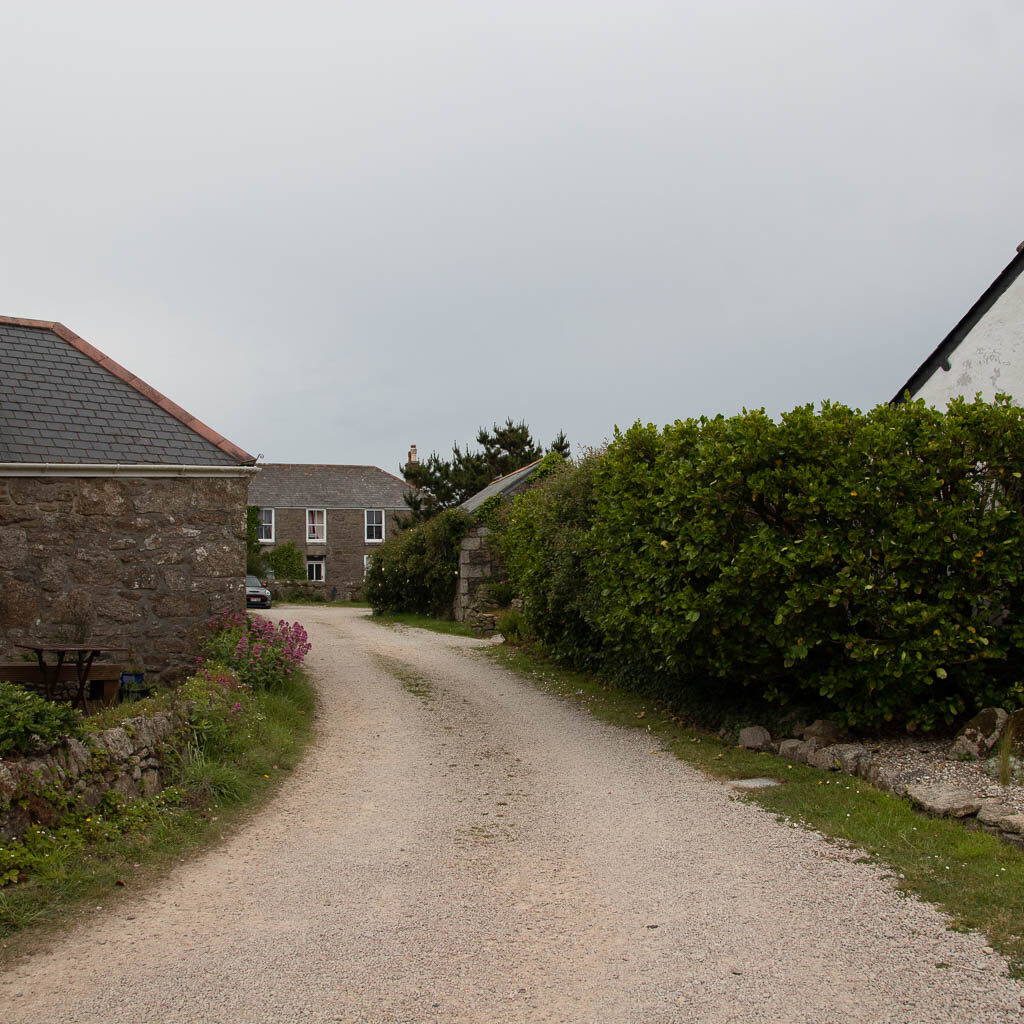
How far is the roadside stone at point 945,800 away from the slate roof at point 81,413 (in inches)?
344

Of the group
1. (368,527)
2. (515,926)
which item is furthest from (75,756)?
(368,527)

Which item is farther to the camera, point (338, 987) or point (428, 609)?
point (428, 609)

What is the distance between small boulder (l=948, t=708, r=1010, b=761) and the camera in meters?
7.32

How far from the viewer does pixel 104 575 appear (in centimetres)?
1105

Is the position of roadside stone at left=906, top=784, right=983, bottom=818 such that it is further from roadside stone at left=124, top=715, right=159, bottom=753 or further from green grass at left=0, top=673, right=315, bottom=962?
roadside stone at left=124, top=715, right=159, bottom=753

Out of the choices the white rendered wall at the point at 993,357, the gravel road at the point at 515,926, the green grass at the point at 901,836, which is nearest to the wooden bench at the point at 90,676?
the gravel road at the point at 515,926

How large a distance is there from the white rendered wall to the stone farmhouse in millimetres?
36181

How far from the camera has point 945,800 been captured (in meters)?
6.42

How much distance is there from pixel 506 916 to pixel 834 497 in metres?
4.75

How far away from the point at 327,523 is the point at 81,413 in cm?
3516

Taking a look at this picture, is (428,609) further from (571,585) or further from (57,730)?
(57,730)

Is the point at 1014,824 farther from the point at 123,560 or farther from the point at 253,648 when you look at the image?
the point at 123,560

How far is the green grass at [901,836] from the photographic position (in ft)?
16.0

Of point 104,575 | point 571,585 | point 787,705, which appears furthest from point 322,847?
point 571,585
